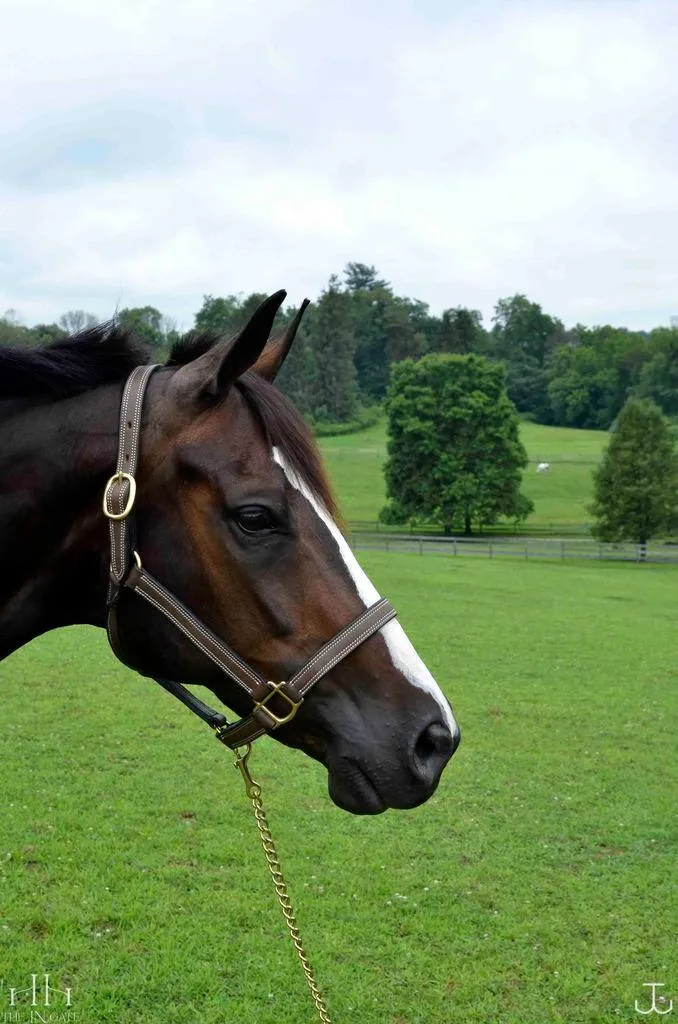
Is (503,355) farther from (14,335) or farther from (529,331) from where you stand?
(14,335)

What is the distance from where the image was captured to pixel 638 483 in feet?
122

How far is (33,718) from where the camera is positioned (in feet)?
29.1

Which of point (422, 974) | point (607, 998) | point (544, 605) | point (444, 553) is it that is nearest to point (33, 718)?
point (422, 974)

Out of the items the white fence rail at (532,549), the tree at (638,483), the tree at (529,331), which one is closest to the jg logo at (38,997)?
the white fence rail at (532,549)

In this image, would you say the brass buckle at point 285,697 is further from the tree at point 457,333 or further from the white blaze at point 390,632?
the tree at point 457,333

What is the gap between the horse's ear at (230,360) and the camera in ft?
6.36

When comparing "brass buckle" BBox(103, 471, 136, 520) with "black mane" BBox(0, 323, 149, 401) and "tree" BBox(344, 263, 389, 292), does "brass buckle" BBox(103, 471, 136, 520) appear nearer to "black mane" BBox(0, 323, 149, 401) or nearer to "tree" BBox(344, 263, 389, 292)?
"black mane" BBox(0, 323, 149, 401)

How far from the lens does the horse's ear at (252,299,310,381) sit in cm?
248

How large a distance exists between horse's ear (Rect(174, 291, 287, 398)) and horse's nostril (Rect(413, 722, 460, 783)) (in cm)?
108

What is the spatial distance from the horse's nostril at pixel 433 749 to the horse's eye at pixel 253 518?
692mm

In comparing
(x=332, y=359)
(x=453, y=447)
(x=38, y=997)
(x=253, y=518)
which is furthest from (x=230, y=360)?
(x=332, y=359)

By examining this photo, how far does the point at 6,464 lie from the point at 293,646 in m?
1.00

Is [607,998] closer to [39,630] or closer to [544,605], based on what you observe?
[39,630]

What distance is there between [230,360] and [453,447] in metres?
44.6
